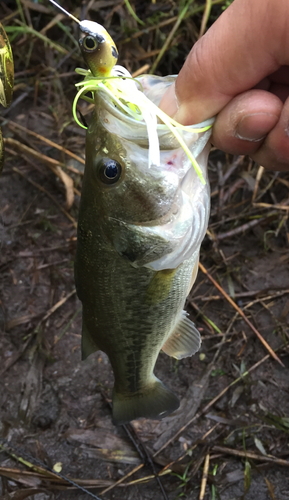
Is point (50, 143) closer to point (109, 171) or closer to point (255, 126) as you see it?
point (109, 171)

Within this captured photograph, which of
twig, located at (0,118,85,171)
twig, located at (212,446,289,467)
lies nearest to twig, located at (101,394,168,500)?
twig, located at (212,446,289,467)

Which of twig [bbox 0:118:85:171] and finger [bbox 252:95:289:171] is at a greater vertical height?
finger [bbox 252:95:289:171]

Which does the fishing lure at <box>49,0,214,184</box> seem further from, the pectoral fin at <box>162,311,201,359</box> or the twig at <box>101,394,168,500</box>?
the twig at <box>101,394,168,500</box>

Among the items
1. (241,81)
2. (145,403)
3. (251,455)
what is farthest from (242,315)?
(241,81)

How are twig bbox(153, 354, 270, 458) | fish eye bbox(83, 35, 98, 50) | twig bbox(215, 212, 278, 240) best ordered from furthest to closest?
twig bbox(215, 212, 278, 240) → twig bbox(153, 354, 270, 458) → fish eye bbox(83, 35, 98, 50)

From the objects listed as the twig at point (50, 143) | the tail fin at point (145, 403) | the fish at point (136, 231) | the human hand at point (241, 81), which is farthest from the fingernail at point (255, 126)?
the twig at point (50, 143)

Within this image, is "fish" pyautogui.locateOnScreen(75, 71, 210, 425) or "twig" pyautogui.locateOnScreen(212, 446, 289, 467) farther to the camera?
"twig" pyautogui.locateOnScreen(212, 446, 289, 467)

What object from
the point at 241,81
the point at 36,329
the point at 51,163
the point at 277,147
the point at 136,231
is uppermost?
the point at 241,81
